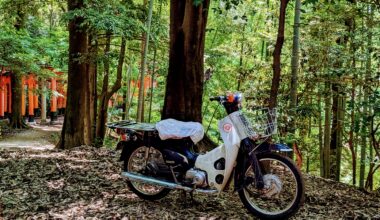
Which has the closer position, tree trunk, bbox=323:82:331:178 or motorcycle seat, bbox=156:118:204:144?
motorcycle seat, bbox=156:118:204:144

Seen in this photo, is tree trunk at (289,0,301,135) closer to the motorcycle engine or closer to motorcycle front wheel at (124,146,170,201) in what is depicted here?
motorcycle front wheel at (124,146,170,201)

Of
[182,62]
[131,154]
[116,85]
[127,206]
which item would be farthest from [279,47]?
[116,85]

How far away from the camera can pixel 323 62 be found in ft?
28.0

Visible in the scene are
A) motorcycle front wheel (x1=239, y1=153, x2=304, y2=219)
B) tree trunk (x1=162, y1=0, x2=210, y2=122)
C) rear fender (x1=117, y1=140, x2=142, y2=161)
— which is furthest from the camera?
tree trunk (x1=162, y1=0, x2=210, y2=122)

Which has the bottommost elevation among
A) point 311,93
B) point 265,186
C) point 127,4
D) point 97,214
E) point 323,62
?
point 97,214

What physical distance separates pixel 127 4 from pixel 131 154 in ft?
16.1

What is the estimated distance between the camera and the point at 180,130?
4.12 m

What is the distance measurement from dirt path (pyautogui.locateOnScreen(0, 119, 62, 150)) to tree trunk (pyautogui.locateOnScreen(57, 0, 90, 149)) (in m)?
4.64

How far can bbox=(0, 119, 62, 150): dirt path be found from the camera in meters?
14.1

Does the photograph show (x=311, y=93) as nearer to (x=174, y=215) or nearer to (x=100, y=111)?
(x=174, y=215)

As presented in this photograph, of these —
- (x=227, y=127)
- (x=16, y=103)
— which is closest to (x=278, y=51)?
(x=227, y=127)

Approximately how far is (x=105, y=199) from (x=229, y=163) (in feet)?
4.47

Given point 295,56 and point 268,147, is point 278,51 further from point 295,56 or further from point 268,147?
point 295,56

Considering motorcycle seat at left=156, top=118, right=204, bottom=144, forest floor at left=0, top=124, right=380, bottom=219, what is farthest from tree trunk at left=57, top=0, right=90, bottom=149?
motorcycle seat at left=156, top=118, right=204, bottom=144
